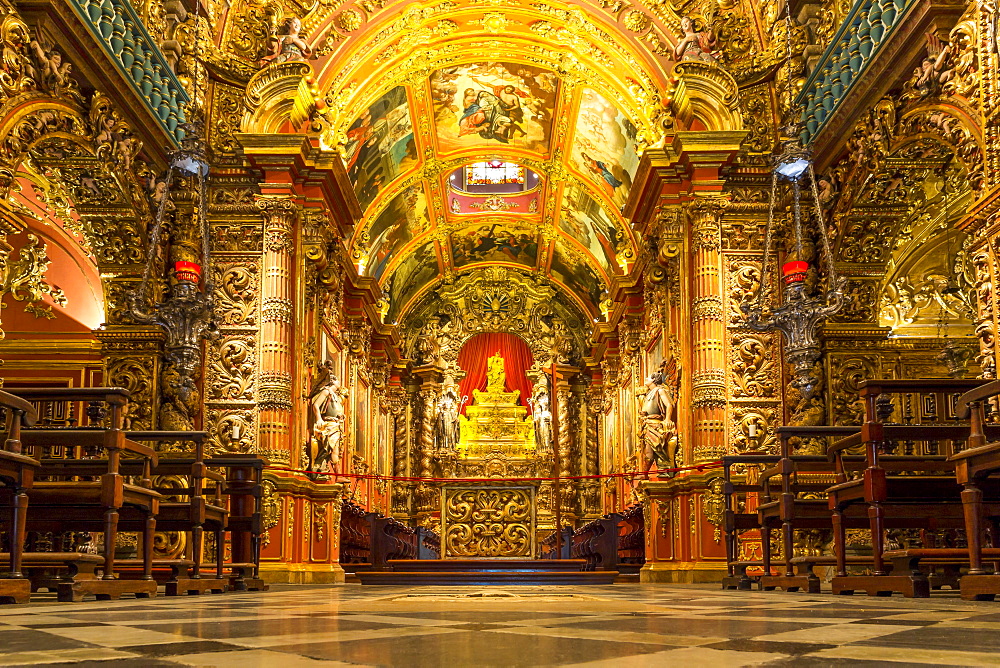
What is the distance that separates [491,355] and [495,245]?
10.1 ft

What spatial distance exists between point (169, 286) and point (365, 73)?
4596 mm

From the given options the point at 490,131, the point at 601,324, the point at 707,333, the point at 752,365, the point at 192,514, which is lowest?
the point at 192,514

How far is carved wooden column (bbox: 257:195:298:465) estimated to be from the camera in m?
12.1

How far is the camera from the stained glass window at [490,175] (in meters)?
21.9

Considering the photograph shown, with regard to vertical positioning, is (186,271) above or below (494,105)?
below

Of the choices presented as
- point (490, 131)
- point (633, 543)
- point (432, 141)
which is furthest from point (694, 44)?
point (633, 543)

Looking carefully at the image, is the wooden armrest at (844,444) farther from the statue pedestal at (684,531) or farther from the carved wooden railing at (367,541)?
the carved wooden railing at (367,541)

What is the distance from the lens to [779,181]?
41.7ft

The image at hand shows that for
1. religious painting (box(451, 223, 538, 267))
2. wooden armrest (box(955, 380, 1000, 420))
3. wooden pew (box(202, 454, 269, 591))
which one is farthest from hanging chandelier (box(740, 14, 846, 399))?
religious painting (box(451, 223, 538, 267))

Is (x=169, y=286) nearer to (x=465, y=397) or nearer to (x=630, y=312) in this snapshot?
(x=630, y=312)

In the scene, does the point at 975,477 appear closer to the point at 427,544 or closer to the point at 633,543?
the point at 633,543

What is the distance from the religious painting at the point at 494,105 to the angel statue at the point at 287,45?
3435 millimetres

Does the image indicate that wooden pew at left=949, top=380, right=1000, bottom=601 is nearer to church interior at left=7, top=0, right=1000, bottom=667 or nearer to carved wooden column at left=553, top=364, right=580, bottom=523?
church interior at left=7, top=0, right=1000, bottom=667

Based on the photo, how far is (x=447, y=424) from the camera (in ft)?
81.8
